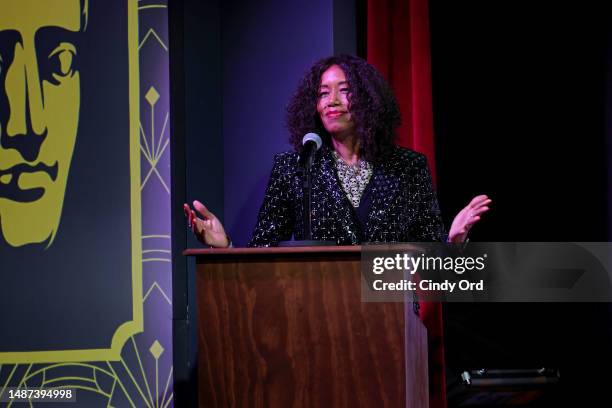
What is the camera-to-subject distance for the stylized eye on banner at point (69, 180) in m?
2.83

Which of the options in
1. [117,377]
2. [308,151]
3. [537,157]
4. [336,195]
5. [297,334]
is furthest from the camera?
[537,157]

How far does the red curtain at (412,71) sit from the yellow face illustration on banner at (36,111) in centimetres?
130

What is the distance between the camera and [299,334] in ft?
5.89

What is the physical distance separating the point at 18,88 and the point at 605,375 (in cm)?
273

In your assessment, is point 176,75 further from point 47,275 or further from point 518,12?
point 518,12

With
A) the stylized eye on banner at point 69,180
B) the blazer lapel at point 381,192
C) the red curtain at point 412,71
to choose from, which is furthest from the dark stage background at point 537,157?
the stylized eye on banner at point 69,180

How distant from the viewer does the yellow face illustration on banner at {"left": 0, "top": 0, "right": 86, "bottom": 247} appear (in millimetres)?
2869

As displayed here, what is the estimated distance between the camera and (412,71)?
3.14m

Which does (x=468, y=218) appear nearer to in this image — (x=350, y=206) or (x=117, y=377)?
(x=350, y=206)

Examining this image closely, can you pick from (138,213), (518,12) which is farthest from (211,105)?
(518,12)

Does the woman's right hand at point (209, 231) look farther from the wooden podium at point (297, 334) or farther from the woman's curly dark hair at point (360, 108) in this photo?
the woman's curly dark hair at point (360, 108)

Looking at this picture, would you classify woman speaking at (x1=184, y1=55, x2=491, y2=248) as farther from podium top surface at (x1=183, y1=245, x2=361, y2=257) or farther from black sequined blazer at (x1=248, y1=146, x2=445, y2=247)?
podium top surface at (x1=183, y1=245, x2=361, y2=257)

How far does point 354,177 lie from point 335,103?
298 millimetres

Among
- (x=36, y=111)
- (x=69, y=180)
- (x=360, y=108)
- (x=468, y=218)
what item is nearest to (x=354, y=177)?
(x=360, y=108)
